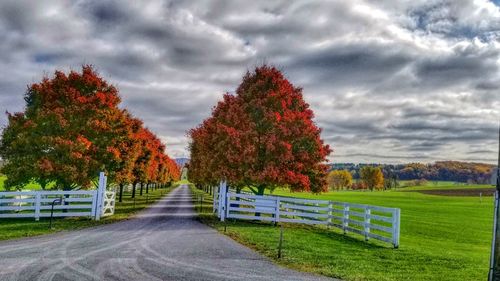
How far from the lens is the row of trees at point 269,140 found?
2569 cm

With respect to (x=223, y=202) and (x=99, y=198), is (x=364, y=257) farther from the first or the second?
(x=99, y=198)

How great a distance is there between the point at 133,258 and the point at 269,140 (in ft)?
46.9

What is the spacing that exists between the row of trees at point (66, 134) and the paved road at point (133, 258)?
8.95 m

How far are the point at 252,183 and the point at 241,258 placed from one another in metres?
15.2

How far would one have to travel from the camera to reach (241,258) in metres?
13.0

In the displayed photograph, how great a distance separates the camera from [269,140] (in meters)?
25.5

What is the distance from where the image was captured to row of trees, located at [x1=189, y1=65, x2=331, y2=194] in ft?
84.3

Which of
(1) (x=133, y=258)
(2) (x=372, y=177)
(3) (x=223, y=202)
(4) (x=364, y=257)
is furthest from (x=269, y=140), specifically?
(2) (x=372, y=177)

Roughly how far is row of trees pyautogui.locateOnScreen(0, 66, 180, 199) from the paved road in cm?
895

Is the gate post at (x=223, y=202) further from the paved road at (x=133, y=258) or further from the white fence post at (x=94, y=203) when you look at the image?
the white fence post at (x=94, y=203)

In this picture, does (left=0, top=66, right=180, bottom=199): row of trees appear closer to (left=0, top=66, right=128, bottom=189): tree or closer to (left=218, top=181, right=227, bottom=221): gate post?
(left=0, top=66, right=128, bottom=189): tree

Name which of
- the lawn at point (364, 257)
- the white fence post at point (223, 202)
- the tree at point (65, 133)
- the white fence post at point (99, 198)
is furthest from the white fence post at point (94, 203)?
the lawn at point (364, 257)

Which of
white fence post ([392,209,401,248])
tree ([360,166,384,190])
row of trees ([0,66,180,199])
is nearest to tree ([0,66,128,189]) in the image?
row of trees ([0,66,180,199])

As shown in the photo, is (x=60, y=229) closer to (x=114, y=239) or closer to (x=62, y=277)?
(x=114, y=239)
